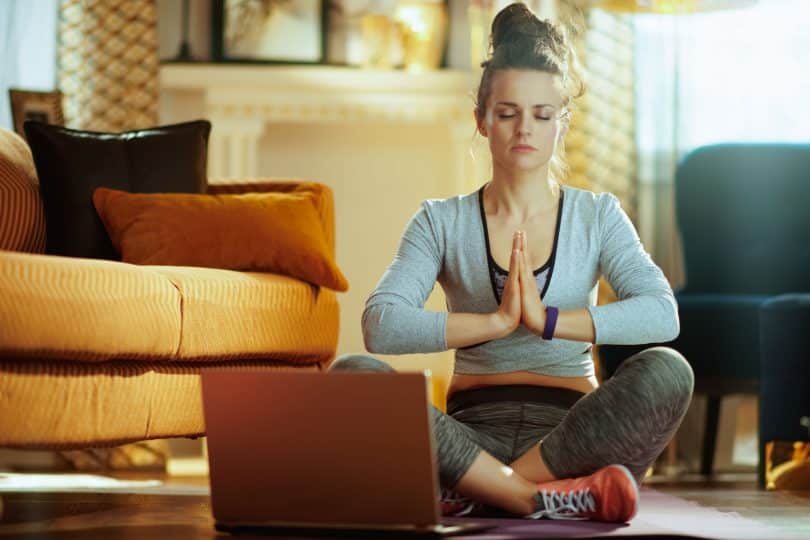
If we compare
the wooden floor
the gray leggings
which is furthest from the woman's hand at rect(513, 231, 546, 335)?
the wooden floor

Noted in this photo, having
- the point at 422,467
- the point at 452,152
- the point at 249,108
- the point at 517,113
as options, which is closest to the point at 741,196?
the point at 452,152

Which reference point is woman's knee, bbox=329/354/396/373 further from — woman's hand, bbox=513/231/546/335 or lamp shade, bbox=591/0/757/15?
lamp shade, bbox=591/0/757/15

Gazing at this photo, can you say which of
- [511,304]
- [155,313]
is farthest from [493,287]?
[155,313]

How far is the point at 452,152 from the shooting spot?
15.5 ft

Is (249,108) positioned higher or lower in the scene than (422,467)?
higher

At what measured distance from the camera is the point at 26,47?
418cm

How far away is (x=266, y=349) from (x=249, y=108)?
1950 millimetres

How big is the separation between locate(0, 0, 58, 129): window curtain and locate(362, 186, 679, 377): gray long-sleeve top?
2322 millimetres

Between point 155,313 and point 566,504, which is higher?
point 155,313

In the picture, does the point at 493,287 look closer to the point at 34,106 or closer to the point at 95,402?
the point at 95,402

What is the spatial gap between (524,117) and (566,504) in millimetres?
624

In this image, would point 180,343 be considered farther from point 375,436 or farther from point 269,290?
point 375,436

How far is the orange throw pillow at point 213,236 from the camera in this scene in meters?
2.82

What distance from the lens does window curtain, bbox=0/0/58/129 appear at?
4.09 m
